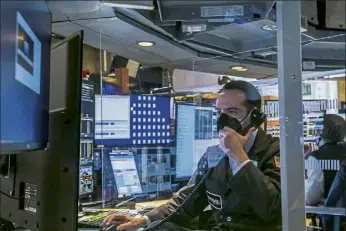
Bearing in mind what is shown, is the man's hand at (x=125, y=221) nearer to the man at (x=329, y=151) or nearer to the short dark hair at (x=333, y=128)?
the man at (x=329, y=151)

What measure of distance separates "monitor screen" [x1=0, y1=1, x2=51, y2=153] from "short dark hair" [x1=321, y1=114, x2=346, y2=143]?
1.55 meters

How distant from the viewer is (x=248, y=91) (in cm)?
186

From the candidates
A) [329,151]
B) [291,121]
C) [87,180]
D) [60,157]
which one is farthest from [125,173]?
[291,121]

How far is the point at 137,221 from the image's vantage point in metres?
1.83

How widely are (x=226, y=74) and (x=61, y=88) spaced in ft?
3.62

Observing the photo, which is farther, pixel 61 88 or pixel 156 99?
pixel 156 99

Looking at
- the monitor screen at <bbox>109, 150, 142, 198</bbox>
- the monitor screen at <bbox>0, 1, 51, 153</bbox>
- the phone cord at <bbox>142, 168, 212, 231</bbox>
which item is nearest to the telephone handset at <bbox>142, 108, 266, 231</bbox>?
the phone cord at <bbox>142, 168, 212, 231</bbox>

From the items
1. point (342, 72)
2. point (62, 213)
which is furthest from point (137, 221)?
point (342, 72)

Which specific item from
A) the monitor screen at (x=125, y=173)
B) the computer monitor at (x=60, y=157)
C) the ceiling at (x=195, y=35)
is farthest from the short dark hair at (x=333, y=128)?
the computer monitor at (x=60, y=157)

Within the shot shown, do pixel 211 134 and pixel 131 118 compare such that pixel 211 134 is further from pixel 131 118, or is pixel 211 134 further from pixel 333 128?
pixel 333 128

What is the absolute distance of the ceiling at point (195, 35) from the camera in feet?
4.34

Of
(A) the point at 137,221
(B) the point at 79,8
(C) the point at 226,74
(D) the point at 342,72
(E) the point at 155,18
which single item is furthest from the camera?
(C) the point at 226,74

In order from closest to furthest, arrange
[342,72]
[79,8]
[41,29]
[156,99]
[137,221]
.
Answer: [41,29]
[79,8]
[137,221]
[342,72]
[156,99]

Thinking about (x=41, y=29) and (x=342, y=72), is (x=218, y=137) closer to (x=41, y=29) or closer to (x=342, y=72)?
(x=342, y=72)
